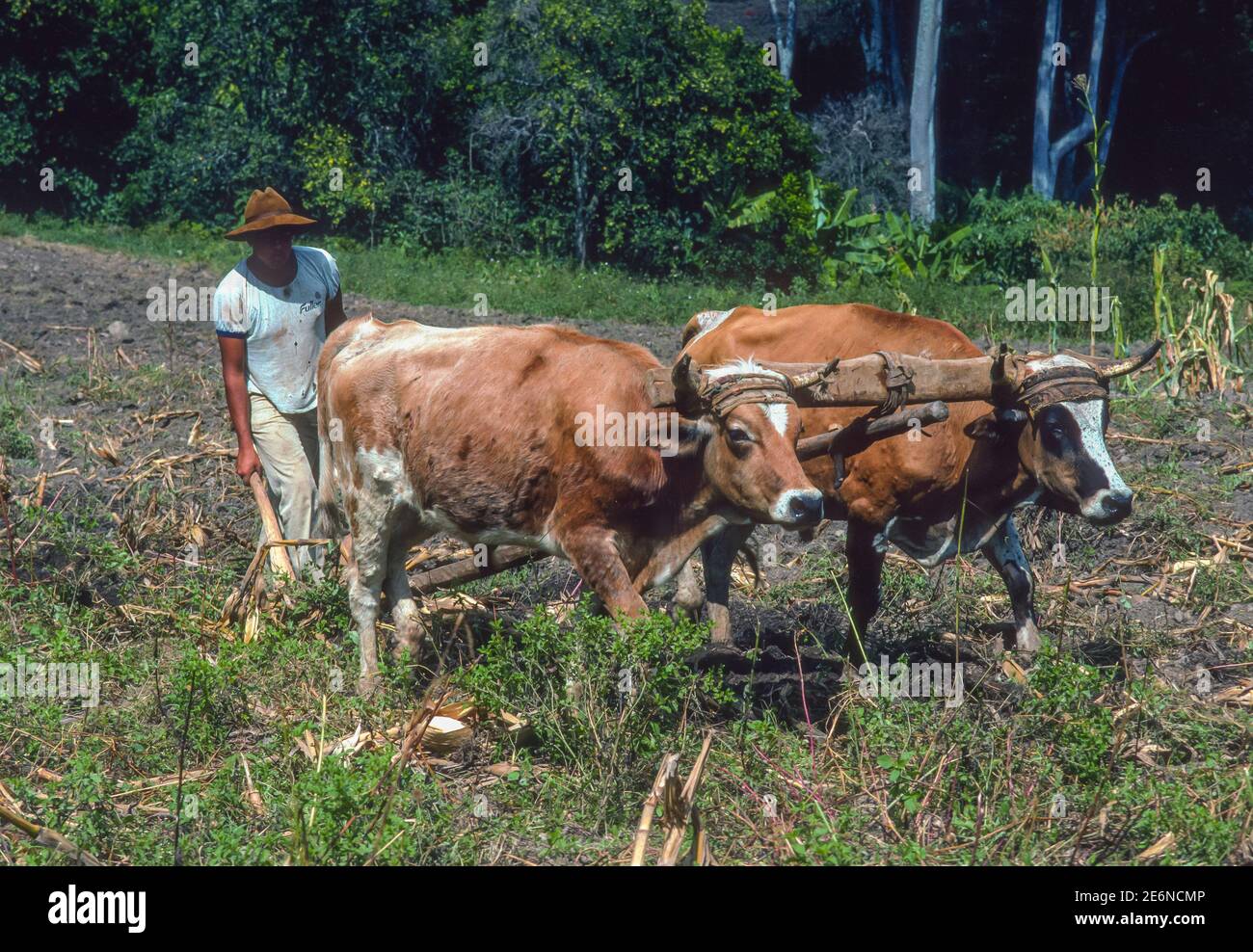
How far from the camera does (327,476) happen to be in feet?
25.7

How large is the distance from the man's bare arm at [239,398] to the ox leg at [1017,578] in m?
4.05

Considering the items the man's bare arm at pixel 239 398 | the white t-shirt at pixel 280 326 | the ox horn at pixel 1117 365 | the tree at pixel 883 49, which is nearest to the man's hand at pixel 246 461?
the man's bare arm at pixel 239 398

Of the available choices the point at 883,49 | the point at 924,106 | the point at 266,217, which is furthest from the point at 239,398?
the point at 883,49

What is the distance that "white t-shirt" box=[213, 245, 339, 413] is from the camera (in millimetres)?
7832

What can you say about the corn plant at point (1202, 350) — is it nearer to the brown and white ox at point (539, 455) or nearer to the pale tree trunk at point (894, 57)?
the brown and white ox at point (539, 455)

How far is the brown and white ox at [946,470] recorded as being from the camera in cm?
688

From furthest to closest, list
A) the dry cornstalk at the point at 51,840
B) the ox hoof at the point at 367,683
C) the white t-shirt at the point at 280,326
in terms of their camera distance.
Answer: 1. the white t-shirt at the point at 280,326
2. the ox hoof at the point at 367,683
3. the dry cornstalk at the point at 51,840

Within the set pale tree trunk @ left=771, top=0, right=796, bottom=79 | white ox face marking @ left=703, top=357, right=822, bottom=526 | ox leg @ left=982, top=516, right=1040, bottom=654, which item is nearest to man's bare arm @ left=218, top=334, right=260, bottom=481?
white ox face marking @ left=703, top=357, right=822, bottom=526

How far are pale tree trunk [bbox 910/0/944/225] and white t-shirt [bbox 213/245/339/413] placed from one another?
20.5 meters

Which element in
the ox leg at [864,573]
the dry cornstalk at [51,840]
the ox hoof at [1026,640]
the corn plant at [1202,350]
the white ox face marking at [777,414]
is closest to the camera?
the dry cornstalk at [51,840]

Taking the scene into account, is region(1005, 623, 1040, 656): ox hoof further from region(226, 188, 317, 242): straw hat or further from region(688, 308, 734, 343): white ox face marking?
region(226, 188, 317, 242): straw hat

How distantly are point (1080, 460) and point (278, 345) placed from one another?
4.35m
